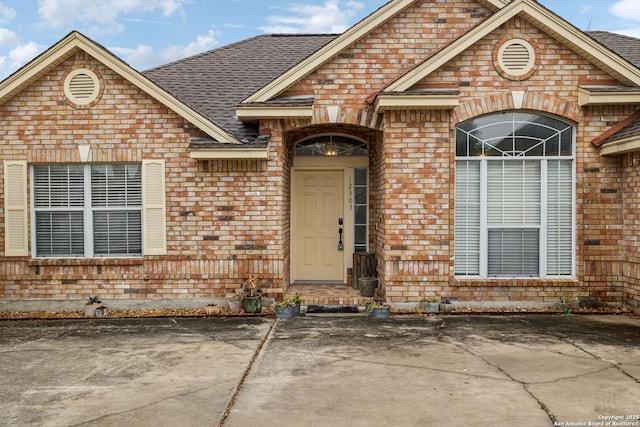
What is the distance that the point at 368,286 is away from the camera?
31.7 feet

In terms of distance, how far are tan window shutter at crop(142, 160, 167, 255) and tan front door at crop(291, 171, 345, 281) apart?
9.22 feet

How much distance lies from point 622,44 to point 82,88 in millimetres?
11383

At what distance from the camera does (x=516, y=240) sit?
920cm

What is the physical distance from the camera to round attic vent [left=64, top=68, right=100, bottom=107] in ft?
30.3

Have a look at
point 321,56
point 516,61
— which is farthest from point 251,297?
point 516,61

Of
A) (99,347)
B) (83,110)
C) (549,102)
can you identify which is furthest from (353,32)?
(99,347)

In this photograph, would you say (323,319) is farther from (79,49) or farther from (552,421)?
(79,49)

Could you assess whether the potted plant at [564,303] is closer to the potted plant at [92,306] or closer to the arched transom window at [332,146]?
the arched transom window at [332,146]

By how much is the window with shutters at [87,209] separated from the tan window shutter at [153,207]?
0.17 metres

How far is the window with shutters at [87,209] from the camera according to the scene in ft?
30.7

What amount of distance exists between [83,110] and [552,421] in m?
8.51

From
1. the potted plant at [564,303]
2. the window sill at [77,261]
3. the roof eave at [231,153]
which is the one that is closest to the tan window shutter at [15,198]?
the window sill at [77,261]

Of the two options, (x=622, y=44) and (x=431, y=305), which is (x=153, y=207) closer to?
(x=431, y=305)

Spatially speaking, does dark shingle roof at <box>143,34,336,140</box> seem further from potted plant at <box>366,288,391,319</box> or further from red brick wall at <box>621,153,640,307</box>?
red brick wall at <box>621,153,640,307</box>
